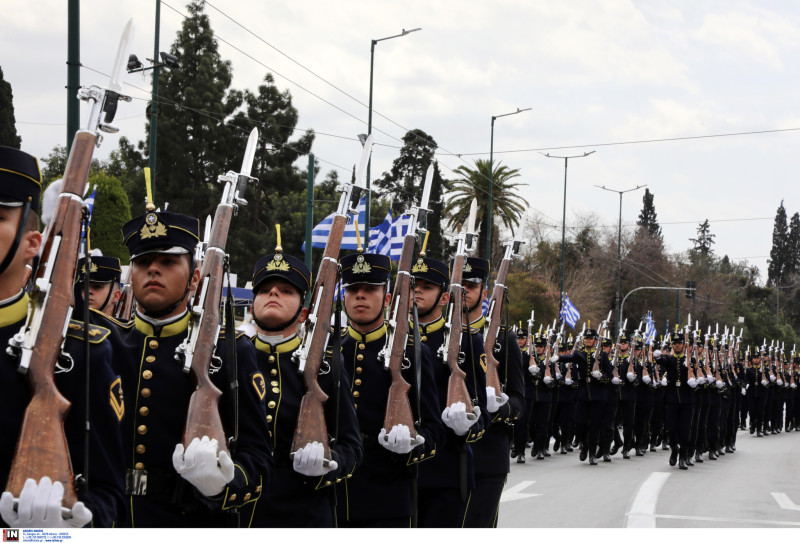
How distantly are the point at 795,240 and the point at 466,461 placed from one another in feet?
359

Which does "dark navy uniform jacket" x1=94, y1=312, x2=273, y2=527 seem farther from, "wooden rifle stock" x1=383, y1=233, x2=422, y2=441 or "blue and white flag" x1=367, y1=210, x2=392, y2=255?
"blue and white flag" x1=367, y1=210, x2=392, y2=255

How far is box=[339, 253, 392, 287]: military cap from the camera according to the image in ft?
18.5

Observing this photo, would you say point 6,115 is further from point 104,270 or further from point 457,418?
point 457,418

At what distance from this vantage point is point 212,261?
12.4ft

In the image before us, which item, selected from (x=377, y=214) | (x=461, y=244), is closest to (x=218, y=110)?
(x=377, y=214)

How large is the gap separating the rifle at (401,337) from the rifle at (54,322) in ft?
8.81

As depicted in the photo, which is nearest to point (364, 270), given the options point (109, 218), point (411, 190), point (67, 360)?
point (67, 360)

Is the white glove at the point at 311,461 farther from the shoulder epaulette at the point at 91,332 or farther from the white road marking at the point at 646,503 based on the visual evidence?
the white road marking at the point at 646,503

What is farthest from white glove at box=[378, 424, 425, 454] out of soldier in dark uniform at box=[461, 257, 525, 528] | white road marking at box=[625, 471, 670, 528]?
white road marking at box=[625, 471, 670, 528]

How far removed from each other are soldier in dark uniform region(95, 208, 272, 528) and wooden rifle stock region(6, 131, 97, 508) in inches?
25.1

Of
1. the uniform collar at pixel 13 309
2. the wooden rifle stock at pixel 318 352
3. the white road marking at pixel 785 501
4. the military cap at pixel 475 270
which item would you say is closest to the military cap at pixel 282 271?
the wooden rifle stock at pixel 318 352

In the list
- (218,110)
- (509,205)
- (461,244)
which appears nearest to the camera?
(461,244)

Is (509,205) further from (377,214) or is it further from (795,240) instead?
(795,240)

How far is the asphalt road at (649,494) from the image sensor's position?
990cm
